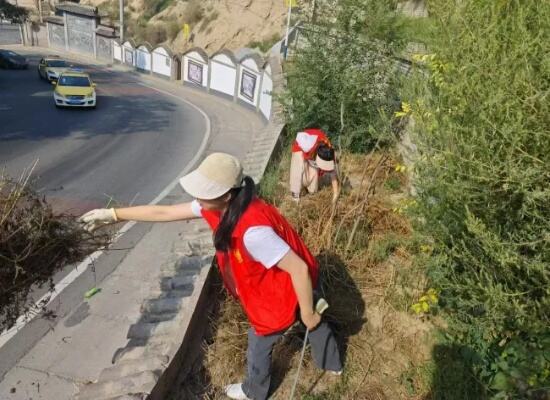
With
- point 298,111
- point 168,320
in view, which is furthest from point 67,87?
point 168,320

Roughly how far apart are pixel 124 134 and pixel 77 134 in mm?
1462

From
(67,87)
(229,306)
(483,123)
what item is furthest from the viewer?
(67,87)

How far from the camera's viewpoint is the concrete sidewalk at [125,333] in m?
3.21

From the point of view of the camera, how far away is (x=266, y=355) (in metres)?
3.17

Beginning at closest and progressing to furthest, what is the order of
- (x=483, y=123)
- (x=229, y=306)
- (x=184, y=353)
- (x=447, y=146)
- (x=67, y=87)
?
(x=483, y=123) < (x=447, y=146) < (x=184, y=353) < (x=229, y=306) < (x=67, y=87)

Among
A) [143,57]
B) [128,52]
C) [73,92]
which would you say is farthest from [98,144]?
[128,52]

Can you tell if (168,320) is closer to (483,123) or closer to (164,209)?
(164,209)

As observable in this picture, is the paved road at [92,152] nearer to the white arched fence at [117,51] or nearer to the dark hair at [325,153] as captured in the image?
the dark hair at [325,153]

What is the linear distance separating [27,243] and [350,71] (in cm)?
685

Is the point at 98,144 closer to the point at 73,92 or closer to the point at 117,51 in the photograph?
the point at 73,92

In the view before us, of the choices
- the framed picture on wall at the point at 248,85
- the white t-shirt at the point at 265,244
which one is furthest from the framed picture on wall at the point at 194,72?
the white t-shirt at the point at 265,244

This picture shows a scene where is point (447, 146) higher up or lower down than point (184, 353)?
higher up

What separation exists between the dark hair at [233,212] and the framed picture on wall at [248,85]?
20.9m

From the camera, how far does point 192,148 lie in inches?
540
